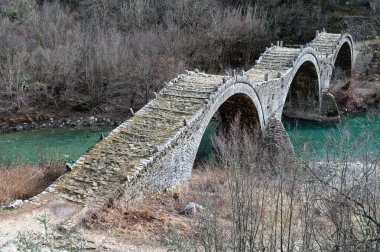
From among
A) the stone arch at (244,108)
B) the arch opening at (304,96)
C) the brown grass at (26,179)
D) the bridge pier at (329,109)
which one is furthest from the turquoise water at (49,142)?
the bridge pier at (329,109)

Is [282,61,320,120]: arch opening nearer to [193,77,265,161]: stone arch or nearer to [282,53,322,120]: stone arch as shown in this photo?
[282,53,322,120]: stone arch

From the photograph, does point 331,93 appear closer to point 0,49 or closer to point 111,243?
point 0,49

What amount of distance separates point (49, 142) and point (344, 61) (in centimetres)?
2347

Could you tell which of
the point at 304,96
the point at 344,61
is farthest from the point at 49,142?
the point at 344,61

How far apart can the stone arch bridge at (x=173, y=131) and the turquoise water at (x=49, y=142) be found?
22.9 feet

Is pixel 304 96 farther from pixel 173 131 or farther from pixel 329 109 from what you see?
pixel 173 131

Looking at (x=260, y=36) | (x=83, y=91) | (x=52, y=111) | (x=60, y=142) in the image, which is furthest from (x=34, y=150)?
(x=260, y=36)

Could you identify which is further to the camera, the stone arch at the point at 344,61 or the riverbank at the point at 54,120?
the stone arch at the point at 344,61

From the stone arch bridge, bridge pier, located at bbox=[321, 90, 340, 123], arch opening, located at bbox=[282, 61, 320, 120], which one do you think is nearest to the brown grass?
the stone arch bridge

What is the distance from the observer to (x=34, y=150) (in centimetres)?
2427

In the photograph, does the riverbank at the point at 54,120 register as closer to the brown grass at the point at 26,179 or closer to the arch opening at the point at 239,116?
the arch opening at the point at 239,116

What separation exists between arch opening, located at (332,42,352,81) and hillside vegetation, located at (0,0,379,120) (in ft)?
17.4

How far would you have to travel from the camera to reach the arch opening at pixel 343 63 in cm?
3677

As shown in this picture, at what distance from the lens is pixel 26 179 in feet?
49.2
